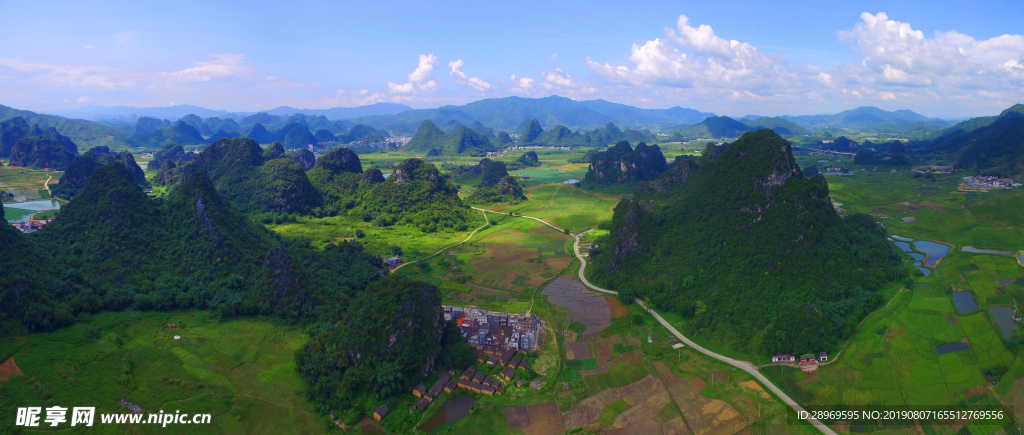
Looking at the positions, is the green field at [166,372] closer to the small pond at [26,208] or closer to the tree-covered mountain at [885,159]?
the small pond at [26,208]

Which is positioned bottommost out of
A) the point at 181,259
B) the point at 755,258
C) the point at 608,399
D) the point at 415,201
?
the point at 608,399

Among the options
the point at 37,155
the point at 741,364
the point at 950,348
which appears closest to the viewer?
the point at 741,364

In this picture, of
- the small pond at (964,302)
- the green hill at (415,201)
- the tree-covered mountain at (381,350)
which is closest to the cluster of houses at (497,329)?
the tree-covered mountain at (381,350)

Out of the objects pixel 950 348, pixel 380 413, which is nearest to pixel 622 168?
pixel 950 348

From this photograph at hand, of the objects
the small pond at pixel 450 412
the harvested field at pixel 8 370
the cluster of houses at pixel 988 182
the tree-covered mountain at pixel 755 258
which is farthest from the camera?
the cluster of houses at pixel 988 182

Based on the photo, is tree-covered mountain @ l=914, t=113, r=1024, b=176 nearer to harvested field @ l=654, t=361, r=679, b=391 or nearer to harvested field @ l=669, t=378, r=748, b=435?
harvested field @ l=654, t=361, r=679, b=391

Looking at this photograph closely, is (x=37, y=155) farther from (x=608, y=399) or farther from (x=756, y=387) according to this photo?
(x=756, y=387)
